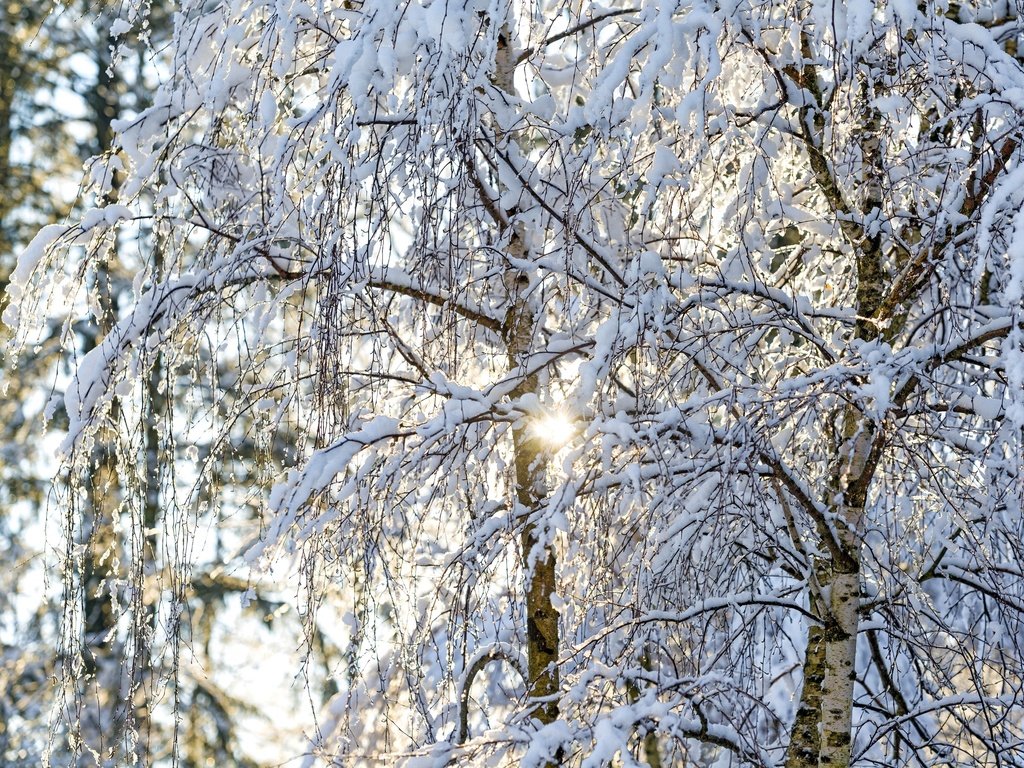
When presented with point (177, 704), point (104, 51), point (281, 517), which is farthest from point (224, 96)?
point (104, 51)

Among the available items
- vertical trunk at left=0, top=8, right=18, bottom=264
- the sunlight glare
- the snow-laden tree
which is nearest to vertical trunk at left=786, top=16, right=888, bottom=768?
the snow-laden tree

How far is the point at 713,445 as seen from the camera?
8.87 ft

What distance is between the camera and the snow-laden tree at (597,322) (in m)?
2.36

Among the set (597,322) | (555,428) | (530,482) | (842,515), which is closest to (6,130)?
(597,322)

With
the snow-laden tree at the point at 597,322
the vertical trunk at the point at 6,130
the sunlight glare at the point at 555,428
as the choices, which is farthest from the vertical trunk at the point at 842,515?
the vertical trunk at the point at 6,130

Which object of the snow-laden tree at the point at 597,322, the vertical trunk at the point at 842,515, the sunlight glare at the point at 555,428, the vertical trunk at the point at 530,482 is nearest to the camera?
the snow-laden tree at the point at 597,322


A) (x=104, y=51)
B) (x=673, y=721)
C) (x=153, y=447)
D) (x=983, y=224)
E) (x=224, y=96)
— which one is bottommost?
(x=673, y=721)

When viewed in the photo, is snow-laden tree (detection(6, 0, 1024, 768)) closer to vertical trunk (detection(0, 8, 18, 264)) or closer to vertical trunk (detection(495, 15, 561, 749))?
vertical trunk (detection(495, 15, 561, 749))

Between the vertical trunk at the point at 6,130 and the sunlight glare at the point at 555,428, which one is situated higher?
the vertical trunk at the point at 6,130

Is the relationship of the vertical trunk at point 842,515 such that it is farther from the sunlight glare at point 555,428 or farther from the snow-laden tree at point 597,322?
the sunlight glare at point 555,428

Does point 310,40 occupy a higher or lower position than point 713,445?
higher

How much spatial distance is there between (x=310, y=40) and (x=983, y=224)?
2.26 metres

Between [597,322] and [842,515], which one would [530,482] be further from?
[842,515]

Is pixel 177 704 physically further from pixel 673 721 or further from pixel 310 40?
pixel 310 40
